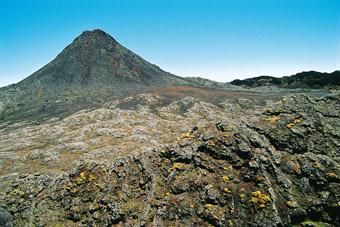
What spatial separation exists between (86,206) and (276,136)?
1202 inches

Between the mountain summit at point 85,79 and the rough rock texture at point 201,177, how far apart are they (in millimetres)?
50915

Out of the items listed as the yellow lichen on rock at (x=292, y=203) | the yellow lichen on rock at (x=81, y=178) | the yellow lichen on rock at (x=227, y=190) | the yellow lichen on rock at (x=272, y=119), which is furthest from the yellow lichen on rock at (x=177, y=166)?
the yellow lichen on rock at (x=272, y=119)

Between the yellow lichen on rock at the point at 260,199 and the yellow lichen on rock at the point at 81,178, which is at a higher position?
the yellow lichen on rock at the point at 260,199

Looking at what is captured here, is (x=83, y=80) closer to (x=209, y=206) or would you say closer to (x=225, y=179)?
(x=225, y=179)

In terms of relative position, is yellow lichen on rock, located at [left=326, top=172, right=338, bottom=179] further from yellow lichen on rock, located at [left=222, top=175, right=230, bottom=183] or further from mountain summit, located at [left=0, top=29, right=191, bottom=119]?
mountain summit, located at [left=0, top=29, right=191, bottom=119]

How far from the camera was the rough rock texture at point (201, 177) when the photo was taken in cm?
3369

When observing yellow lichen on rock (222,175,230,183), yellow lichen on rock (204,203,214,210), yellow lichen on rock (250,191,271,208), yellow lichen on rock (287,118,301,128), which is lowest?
yellow lichen on rock (204,203,214,210)

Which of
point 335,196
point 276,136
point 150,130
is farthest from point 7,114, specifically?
point 335,196

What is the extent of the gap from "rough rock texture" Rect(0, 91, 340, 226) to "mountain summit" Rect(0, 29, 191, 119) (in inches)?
2005

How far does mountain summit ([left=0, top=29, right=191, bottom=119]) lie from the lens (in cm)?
11081

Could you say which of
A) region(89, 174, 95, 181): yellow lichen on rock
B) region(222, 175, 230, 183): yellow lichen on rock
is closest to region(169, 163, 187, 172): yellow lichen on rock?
region(222, 175, 230, 183): yellow lichen on rock

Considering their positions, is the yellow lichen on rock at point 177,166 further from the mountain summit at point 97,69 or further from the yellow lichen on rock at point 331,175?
the mountain summit at point 97,69

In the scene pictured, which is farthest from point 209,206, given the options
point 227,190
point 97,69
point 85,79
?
point 97,69

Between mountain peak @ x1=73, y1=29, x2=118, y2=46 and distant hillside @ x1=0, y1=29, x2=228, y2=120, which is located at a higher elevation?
mountain peak @ x1=73, y1=29, x2=118, y2=46
